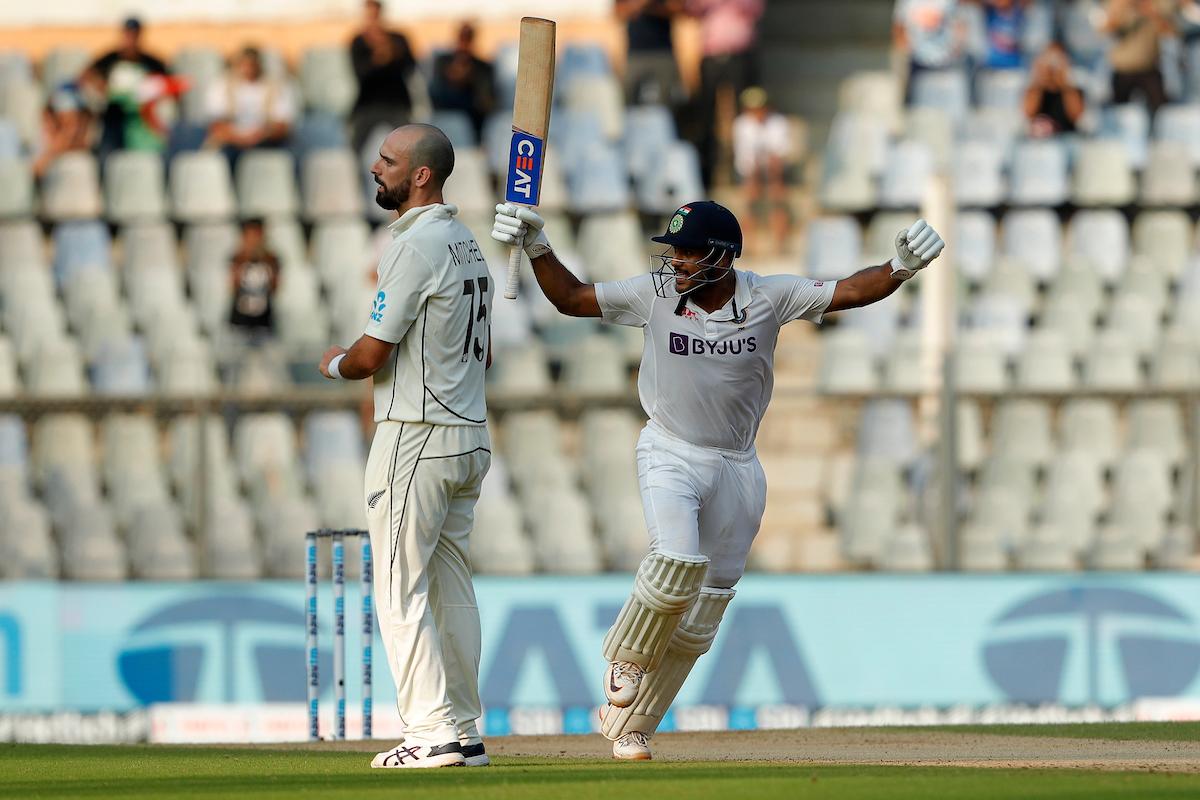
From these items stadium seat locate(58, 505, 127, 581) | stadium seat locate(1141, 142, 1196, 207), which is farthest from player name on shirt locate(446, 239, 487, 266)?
stadium seat locate(1141, 142, 1196, 207)

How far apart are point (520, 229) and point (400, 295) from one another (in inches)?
22.6

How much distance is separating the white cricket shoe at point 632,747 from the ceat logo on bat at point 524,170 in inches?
75.9

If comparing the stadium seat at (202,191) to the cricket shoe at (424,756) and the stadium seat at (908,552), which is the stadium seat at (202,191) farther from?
the cricket shoe at (424,756)

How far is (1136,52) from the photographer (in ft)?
56.1

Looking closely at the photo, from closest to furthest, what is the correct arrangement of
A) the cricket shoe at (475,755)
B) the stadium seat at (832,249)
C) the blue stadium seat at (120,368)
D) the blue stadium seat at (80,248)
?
the cricket shoe at (475,755)
the blue stadium seat at (120,368)
the stadium seat at (832,249)
the blue stadium seat at (80,248)

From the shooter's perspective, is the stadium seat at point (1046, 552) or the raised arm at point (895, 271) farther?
the stadium seat at point (1046, 552)

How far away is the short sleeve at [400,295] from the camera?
21.7 ft

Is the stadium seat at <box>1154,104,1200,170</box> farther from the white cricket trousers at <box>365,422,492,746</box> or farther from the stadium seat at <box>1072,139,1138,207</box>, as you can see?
the white cricket trousers at <box>365,422,492,746</box>

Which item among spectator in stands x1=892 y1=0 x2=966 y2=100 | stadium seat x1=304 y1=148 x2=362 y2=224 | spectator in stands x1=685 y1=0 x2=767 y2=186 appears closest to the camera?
stadium seat x1=304 y1=148 x2=362 y2=224

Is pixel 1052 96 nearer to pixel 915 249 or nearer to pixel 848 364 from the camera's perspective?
pixel 848 364

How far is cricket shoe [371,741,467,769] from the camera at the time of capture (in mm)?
6629

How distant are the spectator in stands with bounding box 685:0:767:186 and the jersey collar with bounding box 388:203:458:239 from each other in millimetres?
10276

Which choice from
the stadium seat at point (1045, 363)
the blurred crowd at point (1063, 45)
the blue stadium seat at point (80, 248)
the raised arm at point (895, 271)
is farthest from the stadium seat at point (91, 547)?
the blurred crowd at point (1063, 45)

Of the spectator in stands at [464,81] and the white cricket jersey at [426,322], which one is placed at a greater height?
the spectator in stands at [464,81]
